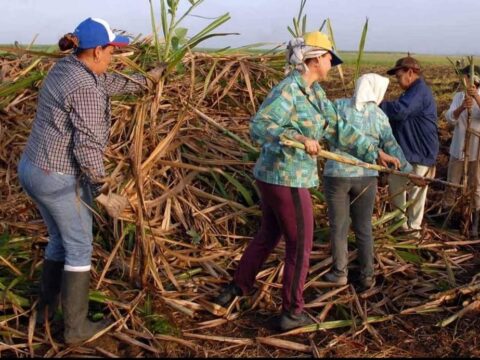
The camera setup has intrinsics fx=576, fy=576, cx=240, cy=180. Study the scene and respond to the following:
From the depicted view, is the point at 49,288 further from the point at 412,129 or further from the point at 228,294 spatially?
the point at 412,129

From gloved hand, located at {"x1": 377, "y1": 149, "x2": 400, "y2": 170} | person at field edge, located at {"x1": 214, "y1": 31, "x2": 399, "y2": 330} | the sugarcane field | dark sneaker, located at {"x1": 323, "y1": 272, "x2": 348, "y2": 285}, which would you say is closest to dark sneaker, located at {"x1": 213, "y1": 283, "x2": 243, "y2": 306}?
the sugarcane field

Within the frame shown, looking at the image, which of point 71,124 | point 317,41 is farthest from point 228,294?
point 317,41

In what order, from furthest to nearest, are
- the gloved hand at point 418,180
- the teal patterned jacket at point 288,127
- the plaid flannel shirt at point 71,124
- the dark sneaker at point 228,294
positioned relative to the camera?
1. the dark sneaker at point 228,294
2. the gloved hand at point 418,180
3. the teal patterned jacket at point 288,127
4. the plaid flannel shirt at point 71,124

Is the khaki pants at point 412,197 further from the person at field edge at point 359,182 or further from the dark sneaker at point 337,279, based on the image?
the dark sneaker at point 337,279

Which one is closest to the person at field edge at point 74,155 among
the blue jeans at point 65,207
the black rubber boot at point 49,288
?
the blue jeans at point 65,207

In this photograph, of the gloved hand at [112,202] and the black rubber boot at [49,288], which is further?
the black rubber boot at [49,288]

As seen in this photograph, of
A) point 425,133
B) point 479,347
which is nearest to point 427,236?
point 425,133

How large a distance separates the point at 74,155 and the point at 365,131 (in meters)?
1.77

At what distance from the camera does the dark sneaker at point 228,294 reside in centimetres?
343

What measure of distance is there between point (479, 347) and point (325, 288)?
102 centimetres

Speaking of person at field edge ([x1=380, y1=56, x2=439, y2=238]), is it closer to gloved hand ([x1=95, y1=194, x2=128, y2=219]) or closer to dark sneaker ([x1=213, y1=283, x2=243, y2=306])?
dark sneaker ([x1=213, y1=283, x2=243, y2=306])

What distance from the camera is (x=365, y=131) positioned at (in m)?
3.59

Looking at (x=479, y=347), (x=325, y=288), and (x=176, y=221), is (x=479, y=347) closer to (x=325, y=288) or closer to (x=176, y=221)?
(x=325, y=288)

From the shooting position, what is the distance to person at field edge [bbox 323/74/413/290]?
3580 mm
